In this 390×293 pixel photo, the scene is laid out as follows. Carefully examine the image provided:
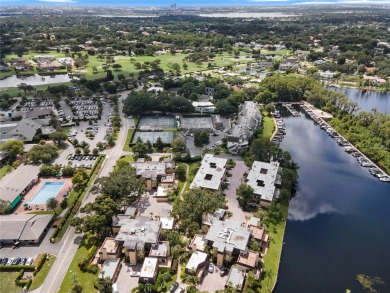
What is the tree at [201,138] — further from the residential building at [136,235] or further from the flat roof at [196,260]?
the flat roof at [196,260]

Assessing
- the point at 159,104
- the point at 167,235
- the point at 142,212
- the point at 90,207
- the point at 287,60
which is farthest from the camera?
the point at 287,60

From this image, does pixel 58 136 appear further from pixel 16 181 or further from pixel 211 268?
pixel 211 268

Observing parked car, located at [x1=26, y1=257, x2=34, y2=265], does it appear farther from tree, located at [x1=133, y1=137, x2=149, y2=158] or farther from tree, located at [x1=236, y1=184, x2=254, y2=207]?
tree, located at [x1=236, y1=184, x2=254, y2=207]

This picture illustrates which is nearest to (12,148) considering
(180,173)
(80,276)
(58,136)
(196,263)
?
(58,136)

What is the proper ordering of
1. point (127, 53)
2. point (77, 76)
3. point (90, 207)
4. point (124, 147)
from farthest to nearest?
point (127, 53) → point (77, 76) → point (124, 147) → point (90, 207)

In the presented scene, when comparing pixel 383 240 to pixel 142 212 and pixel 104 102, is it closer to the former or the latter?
pixel 142 212

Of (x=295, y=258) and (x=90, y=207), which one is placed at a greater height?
(x=90, y=207)

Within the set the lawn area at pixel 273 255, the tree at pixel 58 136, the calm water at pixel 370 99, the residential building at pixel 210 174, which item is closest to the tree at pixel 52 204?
the residential building at pixel 210 174

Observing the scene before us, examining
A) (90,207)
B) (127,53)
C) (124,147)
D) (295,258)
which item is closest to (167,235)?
(90,207)
